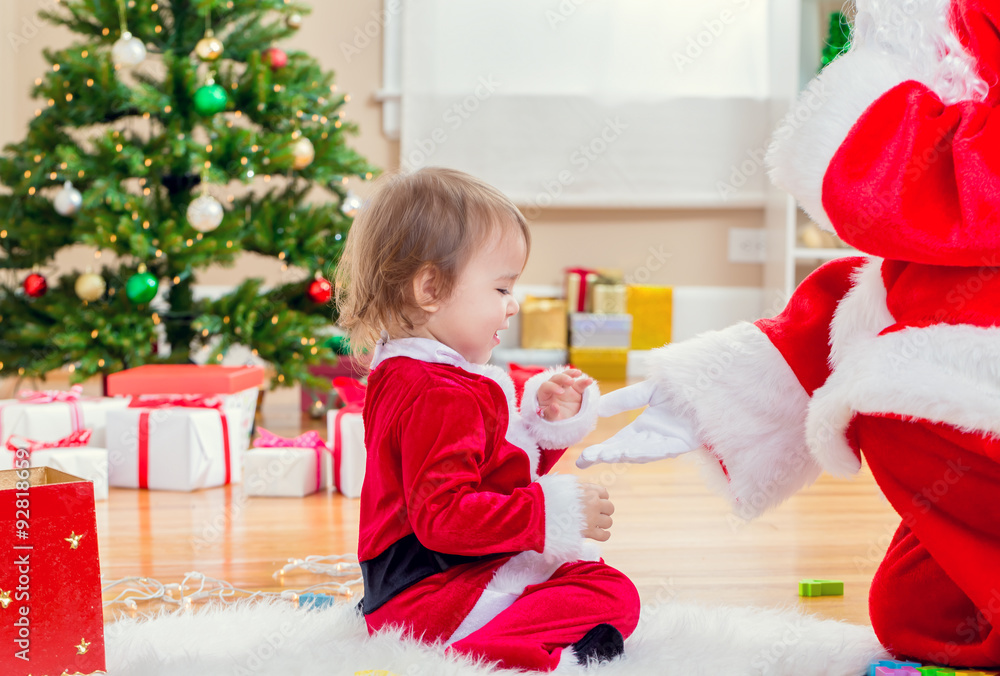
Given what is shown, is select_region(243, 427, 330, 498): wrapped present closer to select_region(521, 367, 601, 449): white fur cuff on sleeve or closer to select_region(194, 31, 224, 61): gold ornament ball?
select_region(521, 367, 601, 449): white fur cuff on sleeve

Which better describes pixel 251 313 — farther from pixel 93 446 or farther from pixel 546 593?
pixel 546 593

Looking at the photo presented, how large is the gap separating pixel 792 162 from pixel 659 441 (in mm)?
295

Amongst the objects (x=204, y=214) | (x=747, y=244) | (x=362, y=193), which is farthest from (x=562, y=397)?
(x=747, y=244)

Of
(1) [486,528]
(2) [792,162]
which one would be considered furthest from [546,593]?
(2) [792,162]

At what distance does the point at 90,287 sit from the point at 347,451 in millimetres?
863

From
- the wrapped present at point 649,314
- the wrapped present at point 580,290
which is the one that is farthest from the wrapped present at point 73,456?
the wrapped present at point 649,314

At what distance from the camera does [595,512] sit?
884 mm

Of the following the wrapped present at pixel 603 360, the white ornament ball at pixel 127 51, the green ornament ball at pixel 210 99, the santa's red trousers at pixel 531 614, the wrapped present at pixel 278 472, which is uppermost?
the white ornament ball at pixel 127 51

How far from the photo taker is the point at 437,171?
3.09 ft

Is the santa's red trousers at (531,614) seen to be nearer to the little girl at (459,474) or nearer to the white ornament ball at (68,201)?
the little girl at (459,474)

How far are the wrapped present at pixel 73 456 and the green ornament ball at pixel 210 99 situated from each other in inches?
34.0

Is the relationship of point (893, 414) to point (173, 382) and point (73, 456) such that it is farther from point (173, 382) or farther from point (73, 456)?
point (173, 382)

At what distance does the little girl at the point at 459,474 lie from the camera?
85cm

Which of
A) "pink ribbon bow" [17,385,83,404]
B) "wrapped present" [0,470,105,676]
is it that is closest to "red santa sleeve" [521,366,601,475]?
"wrapped present" [0,470,105,676]
